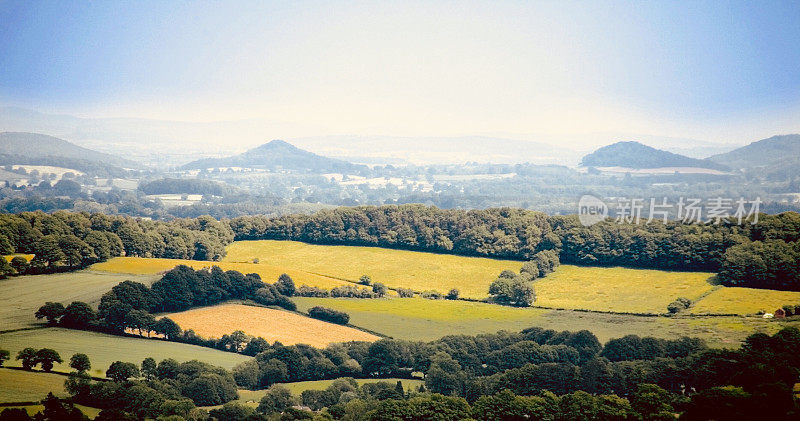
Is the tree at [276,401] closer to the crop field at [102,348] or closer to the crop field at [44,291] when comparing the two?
the crop field at [102,348]

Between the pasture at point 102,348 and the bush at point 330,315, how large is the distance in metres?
12.2

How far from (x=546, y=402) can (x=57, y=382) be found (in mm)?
27943

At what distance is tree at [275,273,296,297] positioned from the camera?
2793 inches

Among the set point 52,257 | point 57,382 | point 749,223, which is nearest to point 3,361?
point 57,382

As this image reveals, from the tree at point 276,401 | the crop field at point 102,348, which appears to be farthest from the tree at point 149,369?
the tree at point 276,401

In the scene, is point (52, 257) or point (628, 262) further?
point (628, 262)

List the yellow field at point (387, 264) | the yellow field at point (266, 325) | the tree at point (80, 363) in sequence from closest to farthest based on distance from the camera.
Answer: the tree at point (80, 363) → the yellow field at point (266, 325) → the yellow field at point (387, 264)

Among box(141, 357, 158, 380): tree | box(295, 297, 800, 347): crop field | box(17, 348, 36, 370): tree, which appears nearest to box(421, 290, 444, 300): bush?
box(295, 297, 800, 347): crop field

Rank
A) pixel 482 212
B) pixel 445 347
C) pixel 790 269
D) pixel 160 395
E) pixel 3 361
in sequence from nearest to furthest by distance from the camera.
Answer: pixel 160 395 < pixel 3 361 < pixel 445 347 < pixel 790 269 < pixel 482 212

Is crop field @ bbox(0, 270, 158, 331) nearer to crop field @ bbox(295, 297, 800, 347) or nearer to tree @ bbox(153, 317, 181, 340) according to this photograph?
tree @ bbox(153, 317, 181, 340)

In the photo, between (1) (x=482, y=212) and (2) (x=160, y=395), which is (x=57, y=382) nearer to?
(2) (x=160, y=395)

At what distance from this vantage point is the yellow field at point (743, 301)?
6525 centimetres

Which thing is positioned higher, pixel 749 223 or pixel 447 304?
pixel 749 223

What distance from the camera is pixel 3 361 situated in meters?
43.9
